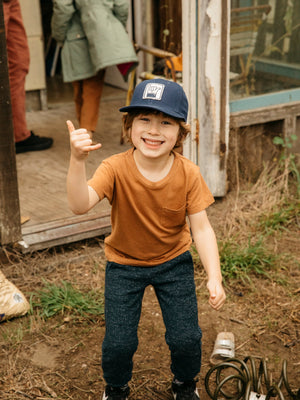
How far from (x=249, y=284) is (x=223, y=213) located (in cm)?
90

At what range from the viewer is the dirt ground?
273 centimetres

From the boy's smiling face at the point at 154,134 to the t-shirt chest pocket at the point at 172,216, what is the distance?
236 millimetres

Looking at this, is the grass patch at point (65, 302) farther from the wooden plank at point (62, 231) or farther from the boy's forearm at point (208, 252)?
the boy's forearm at point (208, 252)

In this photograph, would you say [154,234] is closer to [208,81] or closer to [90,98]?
[208,81]

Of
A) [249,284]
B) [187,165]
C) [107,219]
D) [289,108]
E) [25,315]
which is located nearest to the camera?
[187,165]

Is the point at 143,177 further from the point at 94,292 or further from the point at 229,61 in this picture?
the point at 229,61

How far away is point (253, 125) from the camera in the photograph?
459 cm

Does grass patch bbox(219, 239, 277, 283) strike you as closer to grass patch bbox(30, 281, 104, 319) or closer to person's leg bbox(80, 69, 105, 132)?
grass patch bbox(30, 281, 104, 319)

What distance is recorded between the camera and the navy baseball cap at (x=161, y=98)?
7.02 feet

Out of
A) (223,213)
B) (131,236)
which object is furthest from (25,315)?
(223,213)

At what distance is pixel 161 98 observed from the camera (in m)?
2.16

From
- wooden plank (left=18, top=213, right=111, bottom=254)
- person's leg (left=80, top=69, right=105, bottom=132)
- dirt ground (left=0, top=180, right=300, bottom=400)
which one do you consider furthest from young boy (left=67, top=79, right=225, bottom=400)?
person's leg (left=80, top=69, right=105, bottom=132)

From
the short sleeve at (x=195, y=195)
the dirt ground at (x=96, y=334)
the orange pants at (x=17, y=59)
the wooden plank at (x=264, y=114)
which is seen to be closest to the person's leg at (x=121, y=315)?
the short sleeve at (x=195, y=195)

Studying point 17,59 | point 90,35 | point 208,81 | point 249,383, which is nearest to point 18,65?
point 17,59
